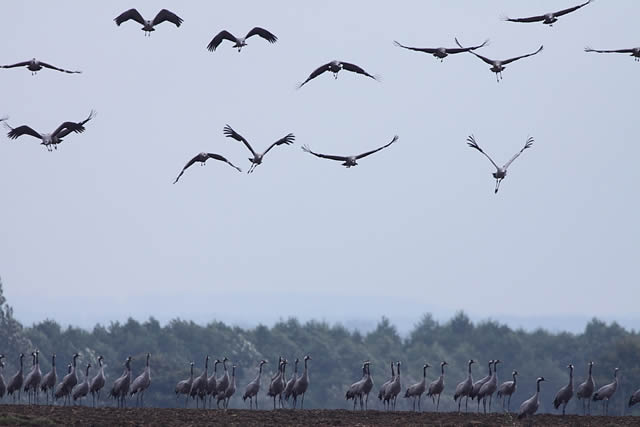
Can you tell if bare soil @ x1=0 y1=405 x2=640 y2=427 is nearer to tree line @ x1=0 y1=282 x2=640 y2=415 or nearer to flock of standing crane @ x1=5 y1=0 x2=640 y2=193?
flock of standing crane @ x1=5 y1=0 x2=640 y2=193

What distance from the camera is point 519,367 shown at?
12569 cm

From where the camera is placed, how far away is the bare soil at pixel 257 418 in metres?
36.9

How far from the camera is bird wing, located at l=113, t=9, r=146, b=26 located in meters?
37.8

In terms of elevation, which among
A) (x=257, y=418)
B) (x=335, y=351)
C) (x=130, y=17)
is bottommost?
(x=257, y=418)

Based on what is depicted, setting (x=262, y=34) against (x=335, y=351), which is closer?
(x=262, y=34)

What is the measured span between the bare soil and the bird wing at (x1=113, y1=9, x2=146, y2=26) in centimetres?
1086

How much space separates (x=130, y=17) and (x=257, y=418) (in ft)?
39.6

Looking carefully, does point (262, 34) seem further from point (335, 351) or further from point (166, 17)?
point (335, 351)

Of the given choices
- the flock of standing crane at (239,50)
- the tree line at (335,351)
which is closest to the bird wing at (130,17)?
the flock of standing crane at (239,50)

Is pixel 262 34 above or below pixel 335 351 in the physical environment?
above

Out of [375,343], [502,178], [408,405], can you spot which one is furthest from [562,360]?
[502,178]

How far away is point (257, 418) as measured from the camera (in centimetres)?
4034

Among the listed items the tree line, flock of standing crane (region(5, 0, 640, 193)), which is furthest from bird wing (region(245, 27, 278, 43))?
the tree line

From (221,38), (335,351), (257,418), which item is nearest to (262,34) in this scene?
(221,38)
